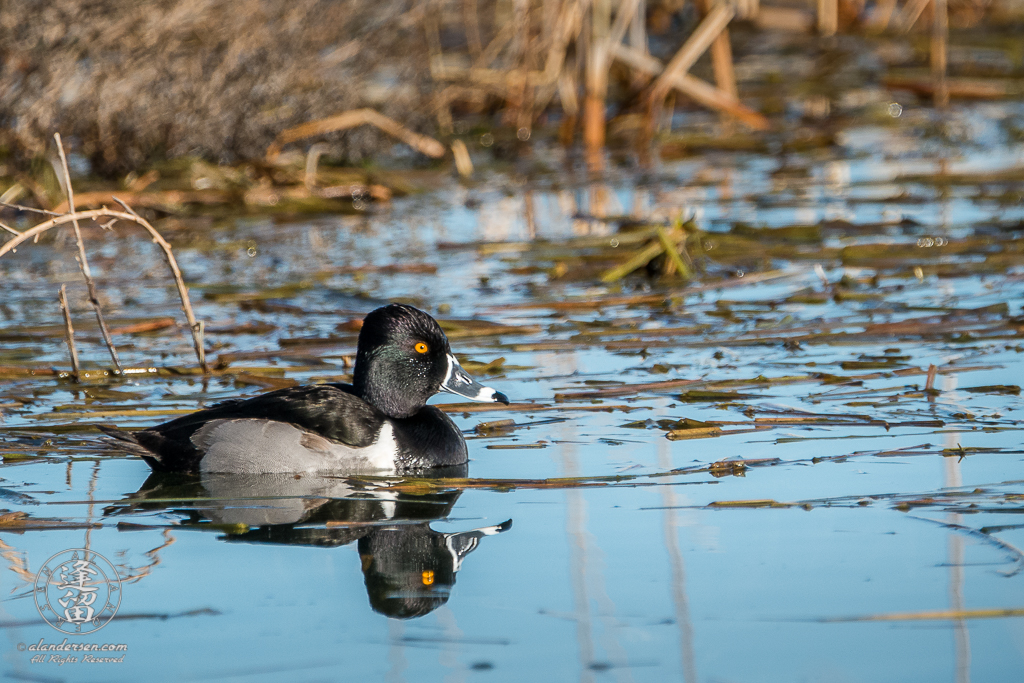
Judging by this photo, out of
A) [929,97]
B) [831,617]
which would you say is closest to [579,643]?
[831,617]

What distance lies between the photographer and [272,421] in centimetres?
477

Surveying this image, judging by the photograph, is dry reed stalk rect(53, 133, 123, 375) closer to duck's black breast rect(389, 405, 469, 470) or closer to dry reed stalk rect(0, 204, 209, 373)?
dry reed stalk rect(0, 204, 209, 373)

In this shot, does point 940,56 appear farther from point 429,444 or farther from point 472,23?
point 429,444

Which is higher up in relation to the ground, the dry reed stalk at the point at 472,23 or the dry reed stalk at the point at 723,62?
the dry reed stalk at the point at 472,23

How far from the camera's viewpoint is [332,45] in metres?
12.7

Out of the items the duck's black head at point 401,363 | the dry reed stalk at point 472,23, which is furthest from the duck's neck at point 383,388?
the dry reed stalk at point 472,23

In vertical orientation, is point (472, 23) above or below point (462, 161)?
above

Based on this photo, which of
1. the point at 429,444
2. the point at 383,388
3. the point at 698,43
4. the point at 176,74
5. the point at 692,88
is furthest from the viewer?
the point at 692,88

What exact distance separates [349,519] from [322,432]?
613 mm

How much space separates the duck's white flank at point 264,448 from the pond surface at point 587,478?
0.07 meters

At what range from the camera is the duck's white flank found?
4.76m

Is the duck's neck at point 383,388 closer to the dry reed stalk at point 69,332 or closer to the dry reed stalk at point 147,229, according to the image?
the dry reed stalk at point 147,229

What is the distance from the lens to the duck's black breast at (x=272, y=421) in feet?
15.7

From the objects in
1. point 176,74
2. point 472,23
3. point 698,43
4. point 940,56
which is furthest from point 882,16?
point 176,74
